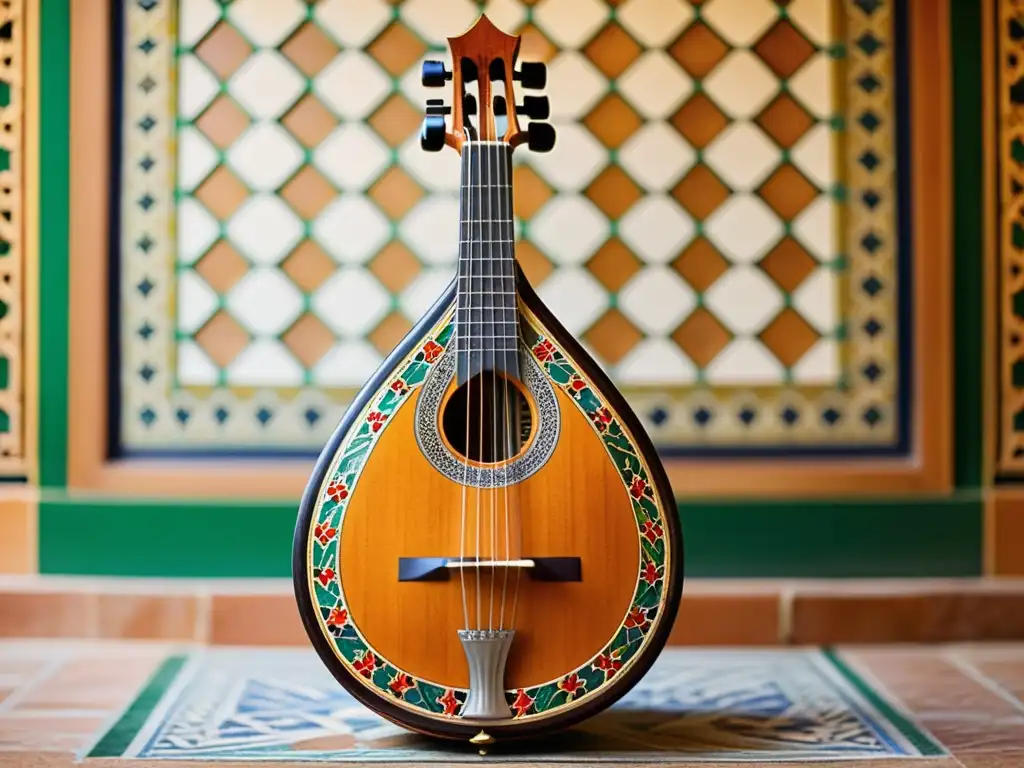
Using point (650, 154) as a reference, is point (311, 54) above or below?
above

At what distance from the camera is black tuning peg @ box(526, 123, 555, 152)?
1.50 meters

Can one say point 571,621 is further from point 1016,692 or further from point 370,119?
point 370,119

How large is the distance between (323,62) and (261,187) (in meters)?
0.28

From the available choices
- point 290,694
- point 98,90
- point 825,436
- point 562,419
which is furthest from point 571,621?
point 98,90

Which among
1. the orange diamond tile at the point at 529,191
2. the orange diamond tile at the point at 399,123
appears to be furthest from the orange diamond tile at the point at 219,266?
the orange diamond tile at the point at 529,191

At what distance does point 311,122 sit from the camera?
2.11 metres

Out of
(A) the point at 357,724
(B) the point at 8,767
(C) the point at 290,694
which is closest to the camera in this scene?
(B) the point at 8,767

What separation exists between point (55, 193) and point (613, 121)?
1.11 metres

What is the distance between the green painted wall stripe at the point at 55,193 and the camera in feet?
6.82

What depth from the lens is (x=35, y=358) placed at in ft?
6.84

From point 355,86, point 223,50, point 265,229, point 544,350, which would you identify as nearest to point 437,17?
point 355,86

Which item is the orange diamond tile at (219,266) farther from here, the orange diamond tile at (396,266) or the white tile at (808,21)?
the white tile at (808,21)

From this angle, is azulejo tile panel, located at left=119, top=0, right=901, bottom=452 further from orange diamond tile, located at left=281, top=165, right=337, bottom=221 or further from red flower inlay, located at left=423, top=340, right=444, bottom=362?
red flower inlay, located at left=423, top=340, right=444, bottom=362

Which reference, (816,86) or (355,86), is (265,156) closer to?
(355,86)
